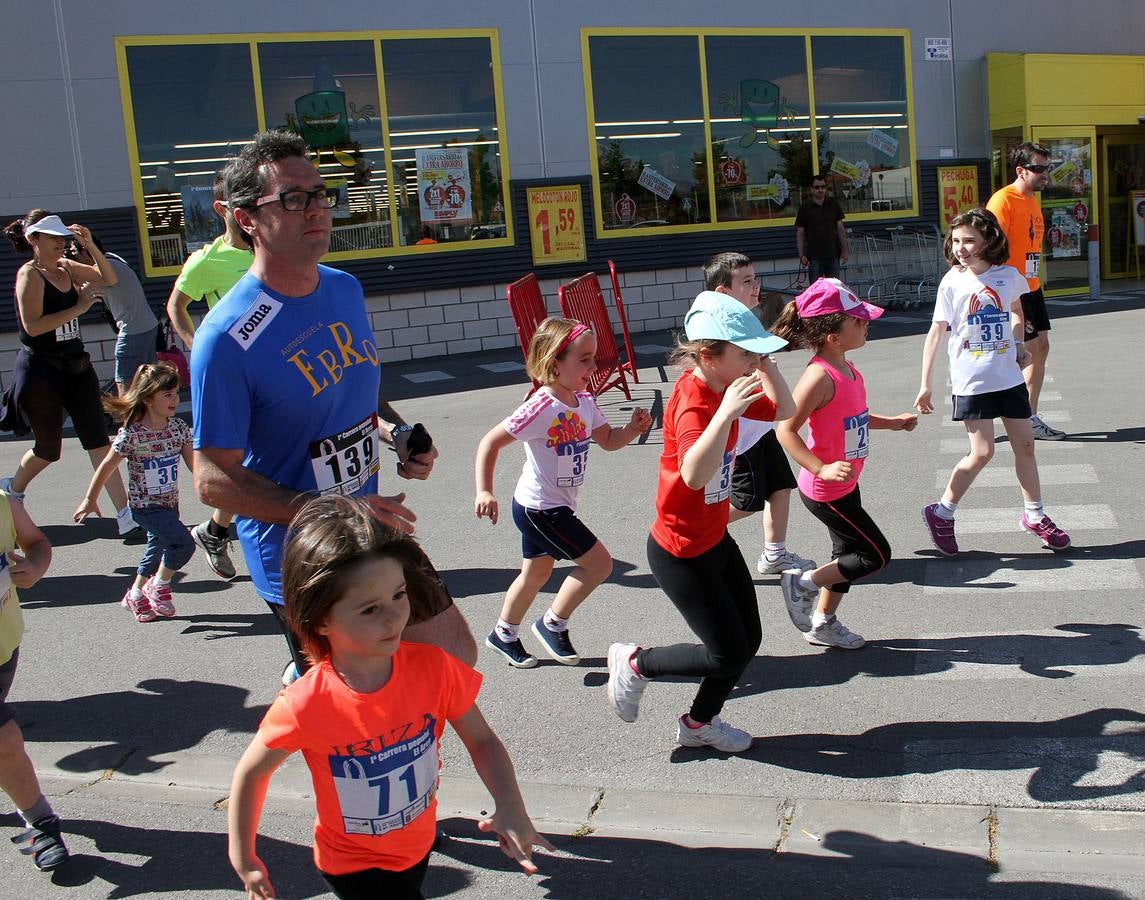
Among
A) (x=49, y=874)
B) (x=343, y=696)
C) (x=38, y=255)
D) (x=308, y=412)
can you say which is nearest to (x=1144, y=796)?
(x=343, y=696)

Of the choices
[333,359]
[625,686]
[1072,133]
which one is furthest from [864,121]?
[333,359]

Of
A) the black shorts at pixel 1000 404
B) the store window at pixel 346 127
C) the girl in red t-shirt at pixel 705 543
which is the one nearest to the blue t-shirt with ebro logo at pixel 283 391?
the girl in red t-shirt at pixel 705 543

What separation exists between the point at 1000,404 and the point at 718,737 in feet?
9.72

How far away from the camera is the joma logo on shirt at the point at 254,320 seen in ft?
10.2

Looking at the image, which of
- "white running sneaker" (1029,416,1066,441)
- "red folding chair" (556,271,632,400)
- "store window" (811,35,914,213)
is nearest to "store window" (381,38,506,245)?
"red folding chair" (556,271,632,400)

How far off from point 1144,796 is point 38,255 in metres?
6.71

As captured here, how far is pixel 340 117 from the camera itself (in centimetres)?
1560

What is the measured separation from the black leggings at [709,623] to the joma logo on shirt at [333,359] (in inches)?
52.6

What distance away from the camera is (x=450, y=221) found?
640 inches

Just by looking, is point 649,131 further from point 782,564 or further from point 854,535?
point 854,535

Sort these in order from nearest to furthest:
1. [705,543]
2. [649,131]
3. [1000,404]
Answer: [705,543]
[1000,404]
[649,131]

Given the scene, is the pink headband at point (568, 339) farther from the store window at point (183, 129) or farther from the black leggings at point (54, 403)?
the store window at point (183, 129)

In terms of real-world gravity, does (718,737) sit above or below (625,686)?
below

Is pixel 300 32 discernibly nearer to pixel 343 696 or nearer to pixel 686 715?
pixel 686 715
